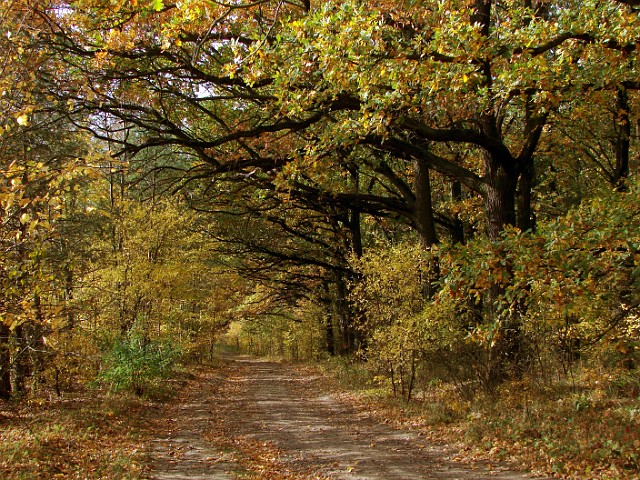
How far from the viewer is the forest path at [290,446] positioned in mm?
7117

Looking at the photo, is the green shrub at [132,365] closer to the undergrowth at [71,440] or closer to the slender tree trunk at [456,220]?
the undergrowth at [71,440]

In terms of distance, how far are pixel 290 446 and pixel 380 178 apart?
1135 cm

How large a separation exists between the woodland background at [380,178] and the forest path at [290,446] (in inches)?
48.8

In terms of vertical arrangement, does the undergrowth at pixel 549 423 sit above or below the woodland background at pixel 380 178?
below

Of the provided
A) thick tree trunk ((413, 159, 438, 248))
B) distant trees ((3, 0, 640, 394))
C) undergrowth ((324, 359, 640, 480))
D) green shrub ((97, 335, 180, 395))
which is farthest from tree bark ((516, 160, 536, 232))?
green shrub ((97, 335, 180, 395))

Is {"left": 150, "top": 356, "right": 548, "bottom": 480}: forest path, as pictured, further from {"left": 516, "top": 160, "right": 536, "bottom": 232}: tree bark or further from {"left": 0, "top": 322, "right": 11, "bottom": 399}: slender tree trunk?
{"left": 516, "top": 160, "right": 536, "bottom": 232}: tree bark

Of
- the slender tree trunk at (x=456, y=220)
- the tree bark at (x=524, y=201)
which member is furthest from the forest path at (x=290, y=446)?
the slender tree trunk at (x=456, y=220)

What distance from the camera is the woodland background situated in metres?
5.71

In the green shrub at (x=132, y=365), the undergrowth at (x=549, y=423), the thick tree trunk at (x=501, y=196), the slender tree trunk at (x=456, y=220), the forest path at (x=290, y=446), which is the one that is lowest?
the forest path at (x=290, y=446)

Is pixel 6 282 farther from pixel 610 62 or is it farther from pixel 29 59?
pixel 610 62

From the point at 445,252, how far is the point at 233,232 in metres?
14.3

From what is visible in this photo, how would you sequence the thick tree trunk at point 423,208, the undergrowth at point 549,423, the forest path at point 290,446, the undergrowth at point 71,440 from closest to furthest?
1. the undergrowth at point 549,423
2. the undergrowth at point 71,440
3. the forest path at point 290,446
4. the thick tree trunk at point 423,208

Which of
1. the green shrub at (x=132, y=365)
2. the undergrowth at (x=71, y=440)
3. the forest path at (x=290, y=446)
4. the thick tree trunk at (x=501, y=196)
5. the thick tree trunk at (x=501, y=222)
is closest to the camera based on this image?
the undergrowth at (x=71, y=440)

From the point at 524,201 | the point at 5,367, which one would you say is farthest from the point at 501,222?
the point at 5,367
